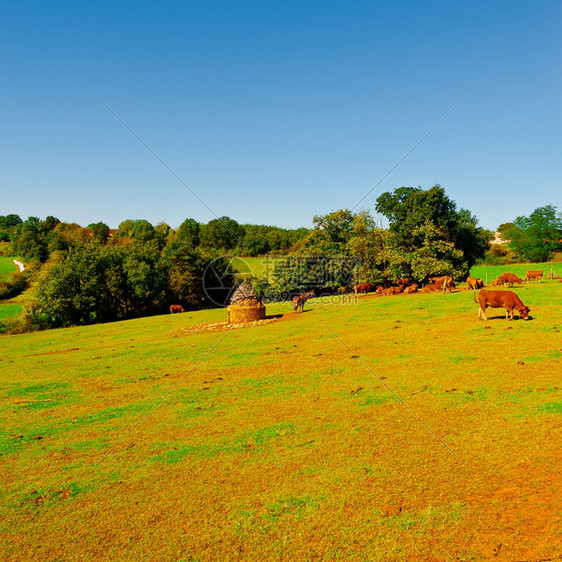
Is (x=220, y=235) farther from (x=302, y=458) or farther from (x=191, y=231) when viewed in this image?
(x=302, y=458)

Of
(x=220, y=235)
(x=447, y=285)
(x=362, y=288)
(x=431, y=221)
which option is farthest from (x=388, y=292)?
(x=220, y=235)

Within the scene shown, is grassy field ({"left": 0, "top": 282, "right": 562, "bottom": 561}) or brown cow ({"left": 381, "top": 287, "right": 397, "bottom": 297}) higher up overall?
brown cow ({"left": 381, "top": 287, "right": 397, "bottom": 297})

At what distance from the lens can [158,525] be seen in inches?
266

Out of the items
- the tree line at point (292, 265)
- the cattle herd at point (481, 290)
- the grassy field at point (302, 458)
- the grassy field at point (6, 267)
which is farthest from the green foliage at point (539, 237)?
the grassy field at point (6, 267)

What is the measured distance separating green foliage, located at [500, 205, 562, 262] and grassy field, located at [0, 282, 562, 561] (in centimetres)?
9476

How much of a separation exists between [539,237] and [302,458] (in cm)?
11325

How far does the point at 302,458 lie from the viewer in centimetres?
856

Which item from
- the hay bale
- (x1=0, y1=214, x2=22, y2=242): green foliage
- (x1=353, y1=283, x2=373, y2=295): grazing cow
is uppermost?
(x1=0, y1=214, x2=22, y2=242): green foliage

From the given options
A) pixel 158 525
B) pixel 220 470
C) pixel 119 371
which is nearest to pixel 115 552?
pixel 158 525

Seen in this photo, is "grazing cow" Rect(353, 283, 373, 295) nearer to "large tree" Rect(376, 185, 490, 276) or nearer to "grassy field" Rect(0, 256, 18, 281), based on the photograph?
"large tree" Rect(376, 185, 490, 276)

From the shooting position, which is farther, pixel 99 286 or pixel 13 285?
pixel 13 285

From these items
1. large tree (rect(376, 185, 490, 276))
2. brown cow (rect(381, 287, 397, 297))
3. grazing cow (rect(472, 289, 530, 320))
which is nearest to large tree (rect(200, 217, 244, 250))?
large tree (rect(376, 185, 490, 276))

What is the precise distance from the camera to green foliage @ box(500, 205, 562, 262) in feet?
318

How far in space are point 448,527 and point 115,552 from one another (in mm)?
5173
